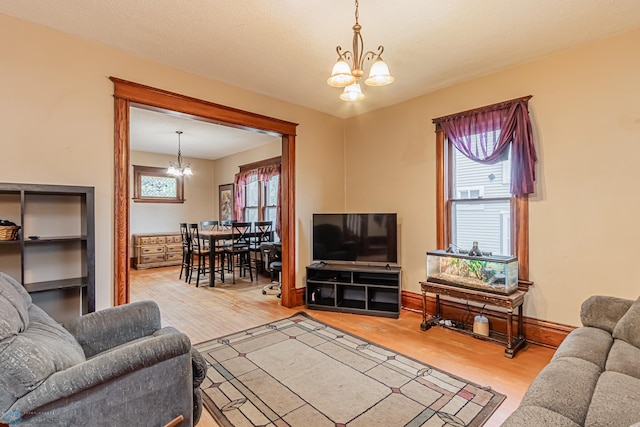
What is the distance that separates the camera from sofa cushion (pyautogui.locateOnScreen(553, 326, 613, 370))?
5.66 feet

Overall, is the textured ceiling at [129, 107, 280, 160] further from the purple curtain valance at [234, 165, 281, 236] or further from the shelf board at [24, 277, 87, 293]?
the shelf board at [24, 277, 87, 293]

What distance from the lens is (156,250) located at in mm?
7129

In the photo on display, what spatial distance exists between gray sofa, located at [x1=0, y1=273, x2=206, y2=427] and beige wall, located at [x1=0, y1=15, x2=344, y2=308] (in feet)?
3.74

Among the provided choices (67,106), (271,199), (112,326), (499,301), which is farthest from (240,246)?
(499,301)

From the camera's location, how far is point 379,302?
407cm

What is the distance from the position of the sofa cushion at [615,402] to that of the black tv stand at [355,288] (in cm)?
240

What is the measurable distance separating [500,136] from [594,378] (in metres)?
2.35

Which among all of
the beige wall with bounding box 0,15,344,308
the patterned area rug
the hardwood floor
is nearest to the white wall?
the hardwood floor

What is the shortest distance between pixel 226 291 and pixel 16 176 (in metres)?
3.21

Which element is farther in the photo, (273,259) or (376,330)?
(273,259)

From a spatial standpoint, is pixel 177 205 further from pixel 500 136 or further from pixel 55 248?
pixel 500 136

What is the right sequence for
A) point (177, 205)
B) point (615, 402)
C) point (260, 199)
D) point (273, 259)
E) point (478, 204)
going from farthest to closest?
point (177, 205)
point (260, 199)
point (273, 259)
point (478, 204)
point (615, 402)

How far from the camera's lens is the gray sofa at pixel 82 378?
117cm

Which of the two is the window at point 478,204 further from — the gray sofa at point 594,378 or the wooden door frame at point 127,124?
the wooden door frame at point 127,124
